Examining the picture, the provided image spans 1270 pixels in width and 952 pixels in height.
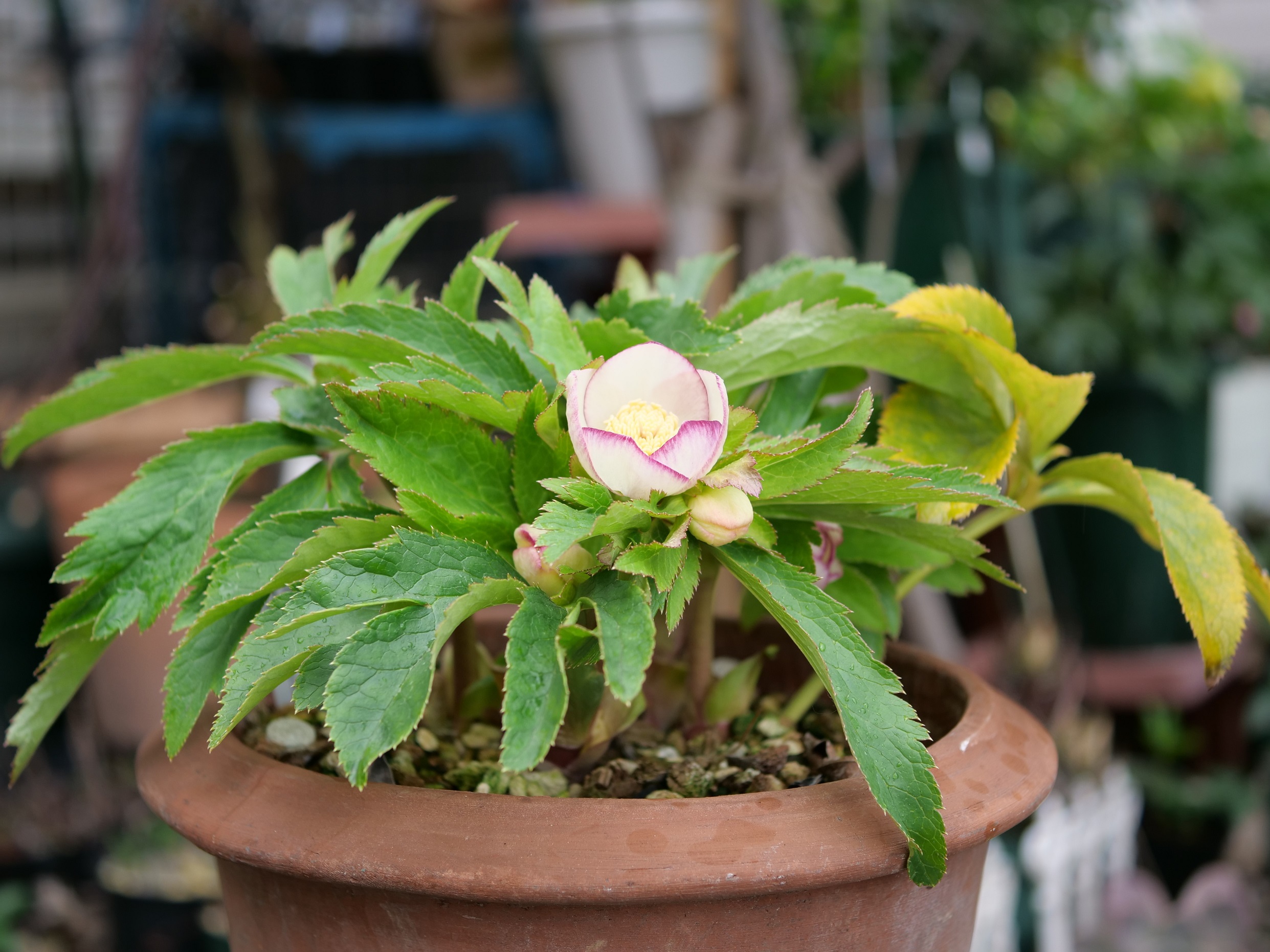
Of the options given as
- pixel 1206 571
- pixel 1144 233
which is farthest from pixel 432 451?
pixel 1144 233

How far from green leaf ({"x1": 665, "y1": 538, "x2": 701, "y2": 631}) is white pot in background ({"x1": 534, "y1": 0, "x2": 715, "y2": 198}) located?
172 cm

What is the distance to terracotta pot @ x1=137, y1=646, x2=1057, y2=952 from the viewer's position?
0.48 m

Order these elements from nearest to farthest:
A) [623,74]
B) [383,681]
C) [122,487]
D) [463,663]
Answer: [383,681], [463,663], [122,487], [623,74]

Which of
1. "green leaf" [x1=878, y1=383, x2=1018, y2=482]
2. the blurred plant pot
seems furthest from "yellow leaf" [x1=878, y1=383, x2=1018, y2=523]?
the blurred plant pot

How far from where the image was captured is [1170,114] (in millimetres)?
2484

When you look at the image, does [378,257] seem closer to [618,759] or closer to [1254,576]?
[618,759]

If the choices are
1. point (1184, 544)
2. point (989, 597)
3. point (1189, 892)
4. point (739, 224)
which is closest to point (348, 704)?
point (1184, 544)

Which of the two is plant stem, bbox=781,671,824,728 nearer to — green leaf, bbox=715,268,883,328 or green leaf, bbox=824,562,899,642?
green leaf, bbox=824,562,899,642

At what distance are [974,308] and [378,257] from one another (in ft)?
1.16

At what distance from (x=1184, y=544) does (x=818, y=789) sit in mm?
240

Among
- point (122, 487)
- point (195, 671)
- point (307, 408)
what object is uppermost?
point (307, 408)

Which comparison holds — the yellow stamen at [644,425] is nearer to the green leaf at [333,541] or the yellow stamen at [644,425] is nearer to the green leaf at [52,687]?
the green leaf at [333,541]

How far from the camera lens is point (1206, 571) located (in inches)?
23.2

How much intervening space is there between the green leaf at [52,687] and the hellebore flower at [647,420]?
11.6 inches
